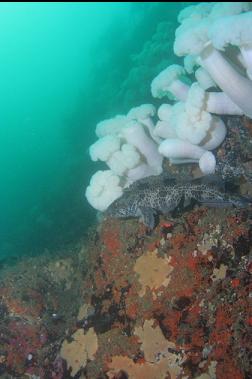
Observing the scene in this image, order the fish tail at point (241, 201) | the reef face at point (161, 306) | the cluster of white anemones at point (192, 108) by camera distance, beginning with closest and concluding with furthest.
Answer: the reef face at point (161, 306)
the fish tail at point (241, 201)
the cluster of white anemones at point (192, 108)

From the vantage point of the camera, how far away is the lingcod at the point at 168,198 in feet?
14.5

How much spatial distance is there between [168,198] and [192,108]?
1.42 metres

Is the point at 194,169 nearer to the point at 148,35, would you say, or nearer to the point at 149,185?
the point at 149,185

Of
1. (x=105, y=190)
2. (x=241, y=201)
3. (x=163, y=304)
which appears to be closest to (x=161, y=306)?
(x=163, y=304)

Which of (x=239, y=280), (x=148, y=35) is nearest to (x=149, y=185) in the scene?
(x=239, y=280)

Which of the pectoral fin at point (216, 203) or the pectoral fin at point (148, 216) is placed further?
the pectoral fin at point (148, 216)

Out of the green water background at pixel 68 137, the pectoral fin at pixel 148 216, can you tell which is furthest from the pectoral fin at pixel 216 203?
the green water background at pixel 68 137

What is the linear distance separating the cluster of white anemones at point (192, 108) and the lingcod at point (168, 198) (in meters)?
0.63

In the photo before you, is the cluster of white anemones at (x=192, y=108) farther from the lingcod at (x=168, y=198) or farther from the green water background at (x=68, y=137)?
the green water background at (x=68, y=137)

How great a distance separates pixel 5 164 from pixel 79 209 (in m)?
14.0

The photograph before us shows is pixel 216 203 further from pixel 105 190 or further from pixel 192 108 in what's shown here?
pixel 105 190

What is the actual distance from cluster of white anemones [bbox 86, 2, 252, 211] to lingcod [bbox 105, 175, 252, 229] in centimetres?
63

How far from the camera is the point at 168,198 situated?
15.6 ft

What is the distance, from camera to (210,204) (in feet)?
14.4
